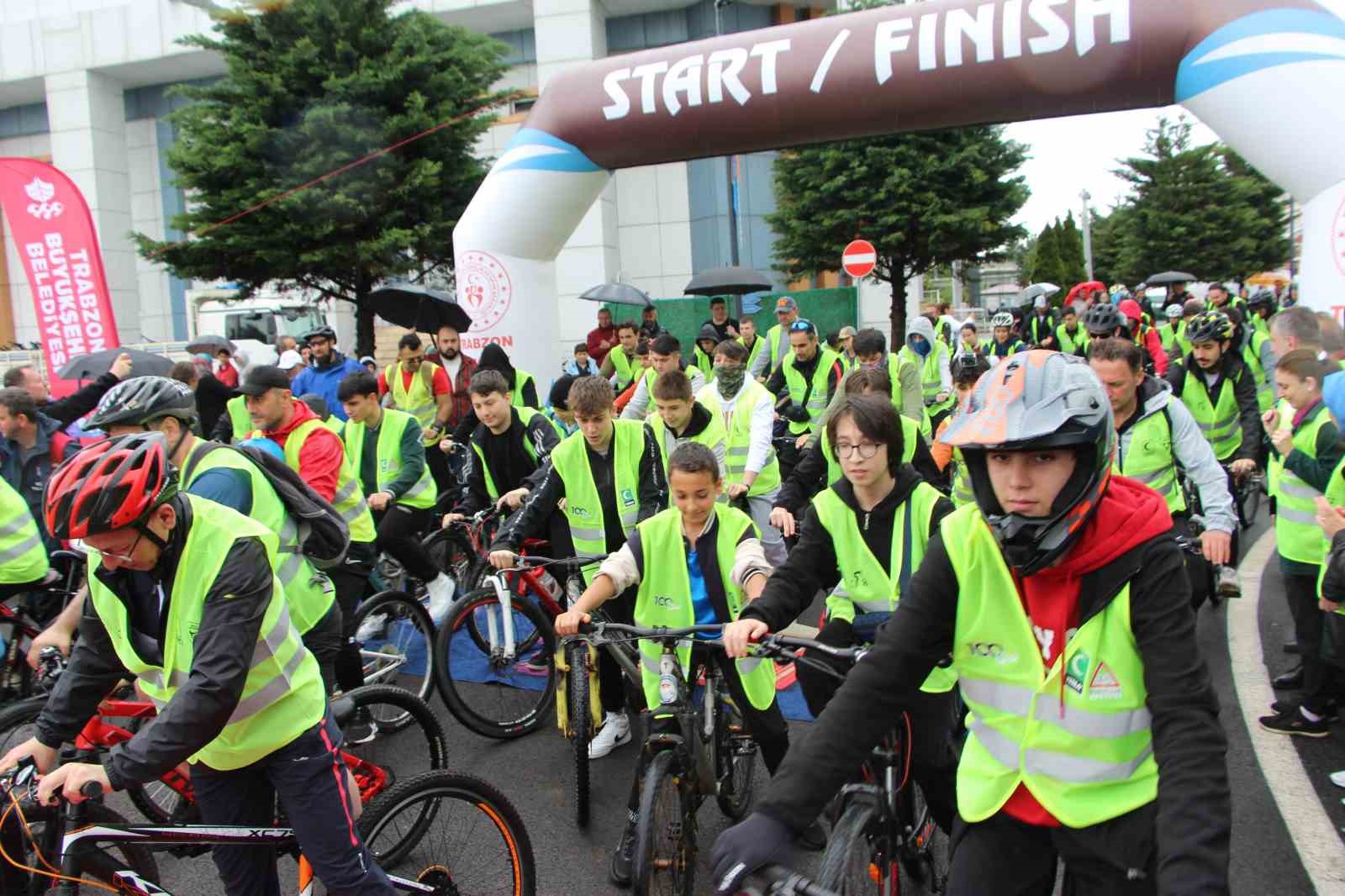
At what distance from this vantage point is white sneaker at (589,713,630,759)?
515 cm

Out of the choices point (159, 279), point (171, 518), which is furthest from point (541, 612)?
point (159, 279)

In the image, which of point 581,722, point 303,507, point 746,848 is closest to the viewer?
point 746,848

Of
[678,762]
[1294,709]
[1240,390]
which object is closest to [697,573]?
[678,762]

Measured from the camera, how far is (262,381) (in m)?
5.12

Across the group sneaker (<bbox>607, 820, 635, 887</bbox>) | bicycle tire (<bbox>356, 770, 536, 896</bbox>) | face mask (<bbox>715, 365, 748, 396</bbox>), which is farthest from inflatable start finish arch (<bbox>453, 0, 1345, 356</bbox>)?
bicycle tire (<bbox>356, 770, 536, 896</bbox>)

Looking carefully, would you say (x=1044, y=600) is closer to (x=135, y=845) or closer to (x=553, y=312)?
(x=135, y=845)

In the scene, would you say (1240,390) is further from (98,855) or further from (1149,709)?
(98,855)

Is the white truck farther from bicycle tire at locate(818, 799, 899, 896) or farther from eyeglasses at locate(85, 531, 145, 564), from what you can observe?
bicycle tire at locate(818, 799, 899, 896)

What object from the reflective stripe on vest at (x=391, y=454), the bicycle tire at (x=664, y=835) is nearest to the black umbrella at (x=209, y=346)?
the reflective stripe on vest at (x=391, y=454)

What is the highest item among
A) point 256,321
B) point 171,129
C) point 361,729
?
point 171,129

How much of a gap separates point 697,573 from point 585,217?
21.2 meters

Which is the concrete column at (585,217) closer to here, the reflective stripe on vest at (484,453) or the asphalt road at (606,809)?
the reflective stripe on vest at (484,453)

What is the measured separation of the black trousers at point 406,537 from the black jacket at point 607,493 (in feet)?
4.51

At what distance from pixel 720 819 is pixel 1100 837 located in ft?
8.62
